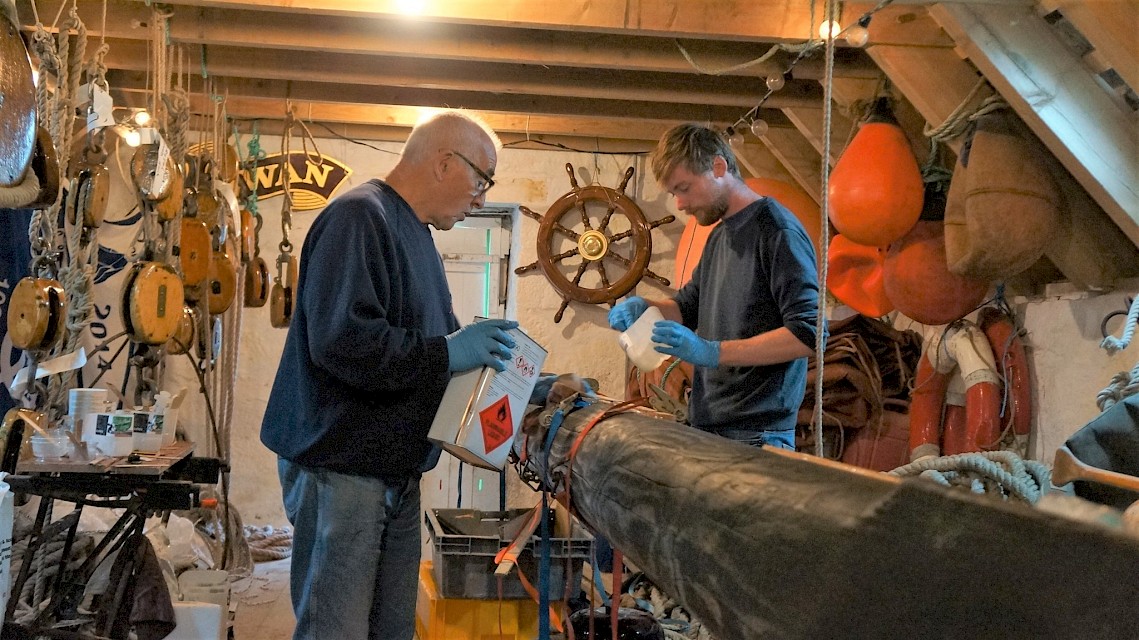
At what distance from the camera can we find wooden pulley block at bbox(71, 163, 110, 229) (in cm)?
268

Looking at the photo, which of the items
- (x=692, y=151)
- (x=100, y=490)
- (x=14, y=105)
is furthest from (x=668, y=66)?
(x=14, y=105)

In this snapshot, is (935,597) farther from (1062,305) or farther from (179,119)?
(179,119)

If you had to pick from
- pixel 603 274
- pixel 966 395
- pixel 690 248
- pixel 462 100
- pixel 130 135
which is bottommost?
pixel 966 395

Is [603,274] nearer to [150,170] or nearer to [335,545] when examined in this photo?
[150,170]

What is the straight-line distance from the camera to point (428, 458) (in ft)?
5.84

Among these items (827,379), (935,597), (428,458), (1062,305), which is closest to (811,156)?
(827,379)

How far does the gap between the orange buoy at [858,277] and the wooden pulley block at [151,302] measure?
8.17 feet

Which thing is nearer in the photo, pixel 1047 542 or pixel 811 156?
pixel 1047 542

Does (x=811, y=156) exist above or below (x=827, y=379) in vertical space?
above

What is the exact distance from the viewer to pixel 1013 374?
299 cm

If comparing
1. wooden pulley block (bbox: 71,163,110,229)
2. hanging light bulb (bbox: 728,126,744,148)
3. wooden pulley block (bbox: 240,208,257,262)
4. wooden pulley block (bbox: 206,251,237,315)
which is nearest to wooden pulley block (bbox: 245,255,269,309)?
wooden pulley block (bbox: 240,208,257,262)

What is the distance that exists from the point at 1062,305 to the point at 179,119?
3163 millimetres

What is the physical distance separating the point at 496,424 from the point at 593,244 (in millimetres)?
3030

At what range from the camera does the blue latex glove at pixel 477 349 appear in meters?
1.65
